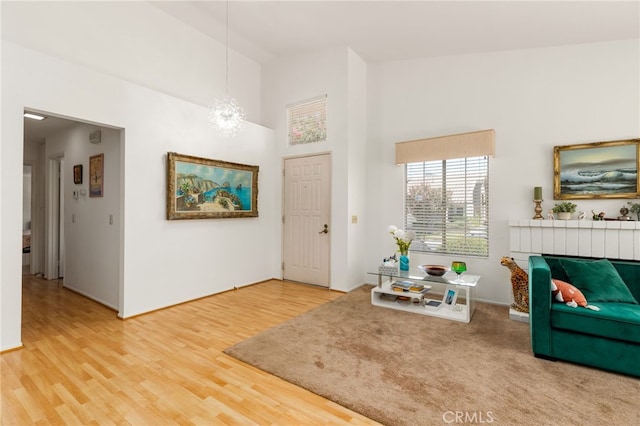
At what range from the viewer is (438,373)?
7.98 ft

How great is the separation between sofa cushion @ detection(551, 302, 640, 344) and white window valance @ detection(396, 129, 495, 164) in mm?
2259

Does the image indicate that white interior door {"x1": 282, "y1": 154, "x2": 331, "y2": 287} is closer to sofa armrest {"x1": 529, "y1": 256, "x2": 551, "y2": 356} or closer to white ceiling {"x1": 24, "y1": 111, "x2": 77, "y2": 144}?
sofa armrest {"x1": 529, "y1": 256, "x2": 551, "y2": 356}

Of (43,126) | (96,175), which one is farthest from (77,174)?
(43,126)

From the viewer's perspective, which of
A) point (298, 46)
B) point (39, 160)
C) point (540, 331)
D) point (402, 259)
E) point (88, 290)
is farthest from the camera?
point (39, 160)

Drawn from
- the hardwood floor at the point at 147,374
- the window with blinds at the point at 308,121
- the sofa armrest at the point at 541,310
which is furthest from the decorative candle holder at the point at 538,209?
the hardwood floor at the point at 147,374

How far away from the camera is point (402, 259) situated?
4125 millimetres

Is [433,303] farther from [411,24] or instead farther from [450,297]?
[411,24]

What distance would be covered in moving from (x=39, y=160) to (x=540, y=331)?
8582 millimetres

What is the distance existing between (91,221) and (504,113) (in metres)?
5.95

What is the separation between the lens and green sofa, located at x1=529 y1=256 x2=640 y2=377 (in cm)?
235

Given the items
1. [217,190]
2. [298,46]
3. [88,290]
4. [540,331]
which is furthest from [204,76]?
[540,331]

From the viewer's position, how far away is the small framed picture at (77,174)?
4.56 metres

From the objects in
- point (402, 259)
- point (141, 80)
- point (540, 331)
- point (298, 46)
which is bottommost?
point (540, 331)

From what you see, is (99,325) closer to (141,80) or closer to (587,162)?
(141,80)
